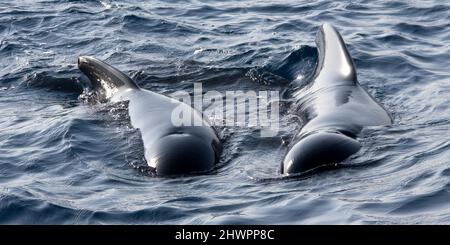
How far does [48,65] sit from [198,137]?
675 cm

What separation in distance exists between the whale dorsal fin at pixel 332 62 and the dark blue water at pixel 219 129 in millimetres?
803

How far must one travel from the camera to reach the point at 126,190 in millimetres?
11461

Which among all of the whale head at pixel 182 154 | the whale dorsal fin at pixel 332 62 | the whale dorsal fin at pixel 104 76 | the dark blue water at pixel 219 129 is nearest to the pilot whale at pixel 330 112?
the whale dorsal fin at pixel 332 62

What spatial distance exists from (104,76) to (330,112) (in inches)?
169

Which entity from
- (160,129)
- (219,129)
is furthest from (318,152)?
(219,129)

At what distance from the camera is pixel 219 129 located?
14.2 meters

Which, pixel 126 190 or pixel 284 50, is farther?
pixel 284 50

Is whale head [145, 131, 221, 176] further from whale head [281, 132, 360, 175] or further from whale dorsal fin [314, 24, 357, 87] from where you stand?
whale dorsal fin [314, 24, 357, 87]

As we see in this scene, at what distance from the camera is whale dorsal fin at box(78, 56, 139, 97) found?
15.4m

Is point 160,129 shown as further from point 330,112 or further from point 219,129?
point 330,112

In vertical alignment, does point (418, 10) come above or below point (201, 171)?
above

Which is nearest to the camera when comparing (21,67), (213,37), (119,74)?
(119,74)

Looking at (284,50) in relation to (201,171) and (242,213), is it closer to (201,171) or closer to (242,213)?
(201,171)
